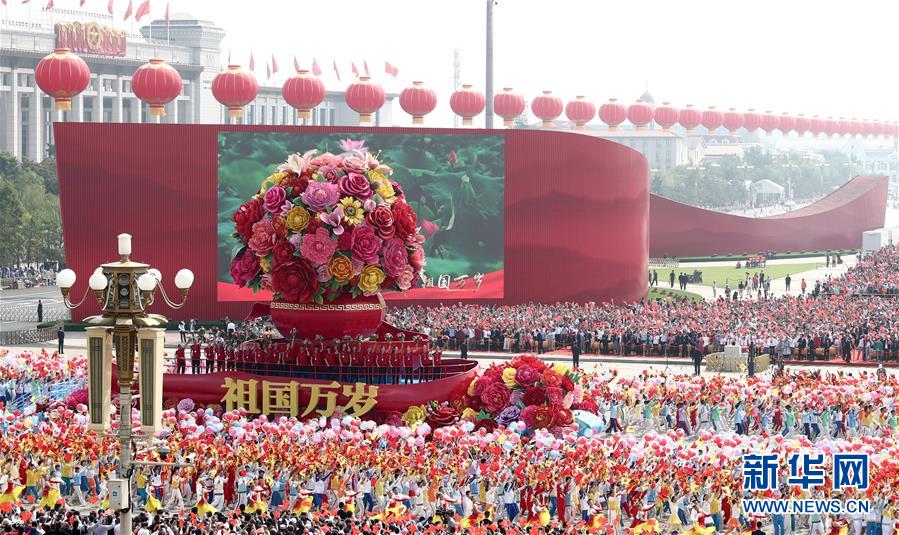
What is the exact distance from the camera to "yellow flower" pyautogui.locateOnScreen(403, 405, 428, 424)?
34438 millimetres

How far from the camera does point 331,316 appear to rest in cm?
3519

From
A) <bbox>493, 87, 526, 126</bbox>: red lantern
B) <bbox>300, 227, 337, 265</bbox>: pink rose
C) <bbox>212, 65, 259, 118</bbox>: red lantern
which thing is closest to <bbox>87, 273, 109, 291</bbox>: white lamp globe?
<bbox>300, 227, 337, 265</bbox>: pink rose

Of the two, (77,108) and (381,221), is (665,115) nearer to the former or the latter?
(77,108)

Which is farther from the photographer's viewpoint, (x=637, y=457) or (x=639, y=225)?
(x=639, y=225)

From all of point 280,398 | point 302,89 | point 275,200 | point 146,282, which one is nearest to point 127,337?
point 146,282

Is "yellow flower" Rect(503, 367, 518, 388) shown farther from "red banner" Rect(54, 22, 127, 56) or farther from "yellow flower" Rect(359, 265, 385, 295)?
"red banner" Rect(54, 22, 127, 56)

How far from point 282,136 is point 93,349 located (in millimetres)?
38282

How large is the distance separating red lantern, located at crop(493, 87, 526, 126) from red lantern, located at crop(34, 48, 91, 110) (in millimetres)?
20223

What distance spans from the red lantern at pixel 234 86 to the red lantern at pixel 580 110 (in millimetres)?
22223

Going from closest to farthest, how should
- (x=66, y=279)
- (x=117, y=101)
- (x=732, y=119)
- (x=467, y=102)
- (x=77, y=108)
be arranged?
(x=66, y=279) < (x=467, y=102) < (x=732, y=119) < (x=77, y=108) < (x=117, y=101)

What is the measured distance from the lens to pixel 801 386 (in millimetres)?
40875

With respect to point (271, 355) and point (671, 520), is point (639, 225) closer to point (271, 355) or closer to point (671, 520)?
point (271, 355)

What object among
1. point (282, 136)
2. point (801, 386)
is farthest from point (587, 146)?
point (801, 386)

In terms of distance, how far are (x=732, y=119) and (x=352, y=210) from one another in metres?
86.1
